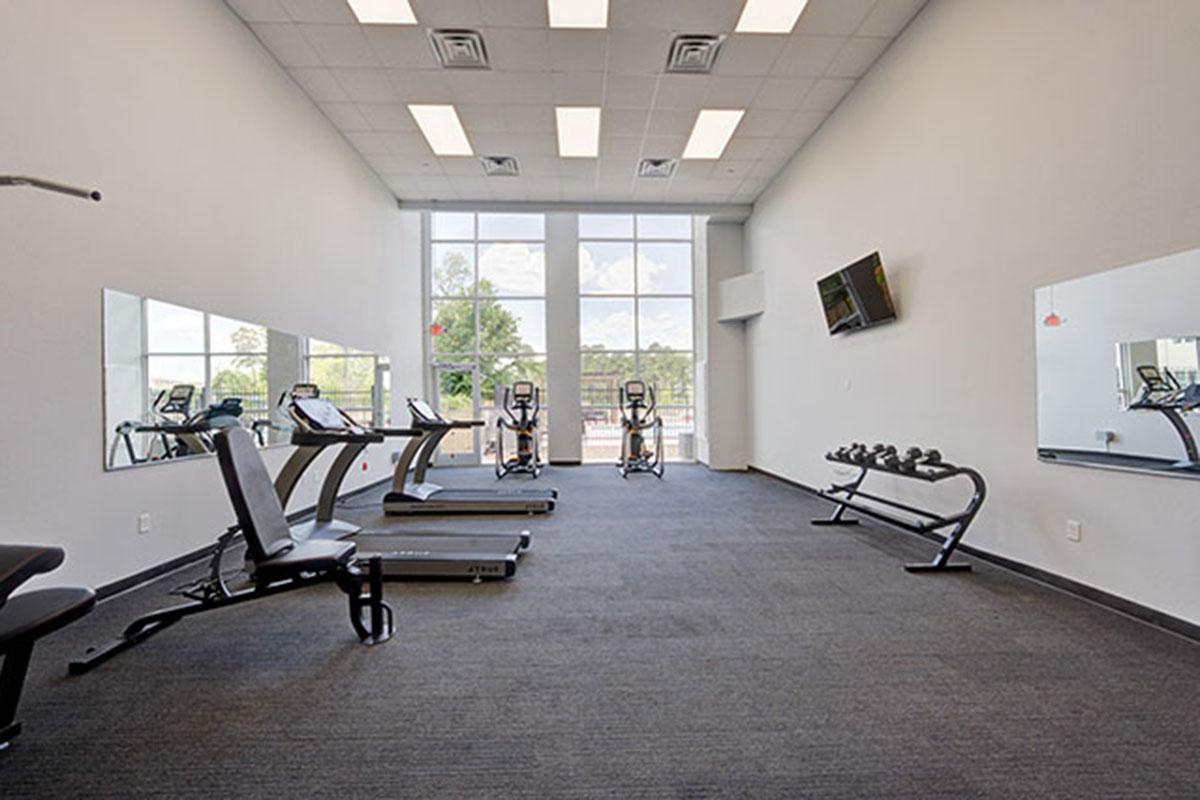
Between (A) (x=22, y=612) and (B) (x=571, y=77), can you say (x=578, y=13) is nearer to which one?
(B) (x=571, y=77)

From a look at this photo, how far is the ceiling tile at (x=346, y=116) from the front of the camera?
5.66 metres

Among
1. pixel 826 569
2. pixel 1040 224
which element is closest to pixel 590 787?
pixel 826 569

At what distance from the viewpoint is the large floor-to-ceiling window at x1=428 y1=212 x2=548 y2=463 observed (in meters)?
9.84

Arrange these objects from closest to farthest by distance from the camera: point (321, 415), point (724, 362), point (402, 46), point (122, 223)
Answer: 1. point (122, 223)
2. point (321, 415)
3. point (402, 46)
4. point (724, 362)

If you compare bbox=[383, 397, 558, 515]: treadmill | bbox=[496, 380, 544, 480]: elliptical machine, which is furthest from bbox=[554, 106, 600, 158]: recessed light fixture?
bbox=[496, 380, 544, 480]: elliptical machine

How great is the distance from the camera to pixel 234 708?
2066 mm

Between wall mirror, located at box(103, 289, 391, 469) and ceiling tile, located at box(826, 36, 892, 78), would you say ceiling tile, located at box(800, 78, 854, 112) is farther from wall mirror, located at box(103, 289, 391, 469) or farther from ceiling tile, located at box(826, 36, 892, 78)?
wall mirror, located at box(103, 289, 391, 469)

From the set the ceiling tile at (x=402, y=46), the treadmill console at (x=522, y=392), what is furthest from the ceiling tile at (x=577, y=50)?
the treadmill console at (x=522, y=392)

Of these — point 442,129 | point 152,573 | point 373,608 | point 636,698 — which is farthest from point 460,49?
point 636,698

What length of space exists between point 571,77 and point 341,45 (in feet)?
6.87

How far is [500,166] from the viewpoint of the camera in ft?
22.9

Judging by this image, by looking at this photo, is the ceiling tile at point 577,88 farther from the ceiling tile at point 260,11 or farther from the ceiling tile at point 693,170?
the ceiling tile at point 260,11

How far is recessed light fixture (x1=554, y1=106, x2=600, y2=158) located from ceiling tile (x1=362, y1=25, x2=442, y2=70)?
1.45m

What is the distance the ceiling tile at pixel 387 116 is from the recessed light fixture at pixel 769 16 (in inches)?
141
